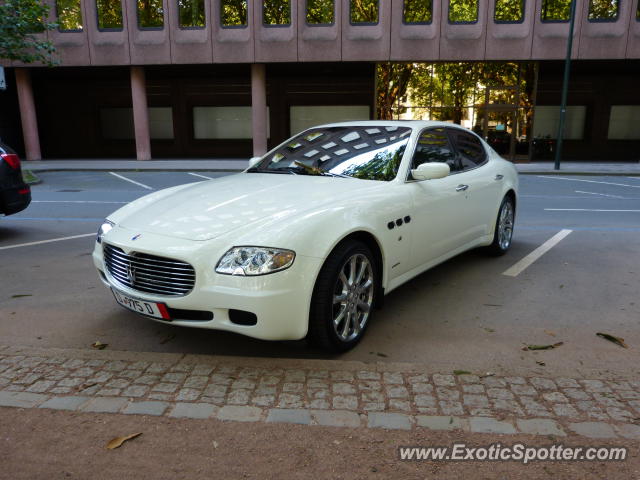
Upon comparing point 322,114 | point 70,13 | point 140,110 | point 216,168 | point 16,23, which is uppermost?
point 70,13

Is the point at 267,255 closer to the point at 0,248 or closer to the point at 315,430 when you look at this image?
the point at 315,430

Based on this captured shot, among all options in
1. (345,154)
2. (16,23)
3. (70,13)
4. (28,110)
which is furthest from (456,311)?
(28,110)

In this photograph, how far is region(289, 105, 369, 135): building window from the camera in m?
26.1

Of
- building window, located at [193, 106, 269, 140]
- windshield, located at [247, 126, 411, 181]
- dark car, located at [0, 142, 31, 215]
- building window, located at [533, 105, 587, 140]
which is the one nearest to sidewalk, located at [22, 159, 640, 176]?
building window, located at [533, 105, 587, 140]

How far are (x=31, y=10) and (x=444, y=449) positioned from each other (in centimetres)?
1781

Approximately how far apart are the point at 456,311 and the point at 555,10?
21250mm

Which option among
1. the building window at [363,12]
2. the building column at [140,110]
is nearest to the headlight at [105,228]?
the building window at [363,12]

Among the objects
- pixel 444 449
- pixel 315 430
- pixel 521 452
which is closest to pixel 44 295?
pixel 315 430

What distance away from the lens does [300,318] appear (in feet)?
11.2

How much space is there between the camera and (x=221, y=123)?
1073 inches

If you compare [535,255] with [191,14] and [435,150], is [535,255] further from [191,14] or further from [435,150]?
[191,14]

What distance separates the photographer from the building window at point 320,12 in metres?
22.5

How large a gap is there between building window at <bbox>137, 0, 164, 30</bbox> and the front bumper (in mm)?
22585

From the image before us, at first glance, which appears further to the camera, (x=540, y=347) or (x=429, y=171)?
(x=429, y=171)
